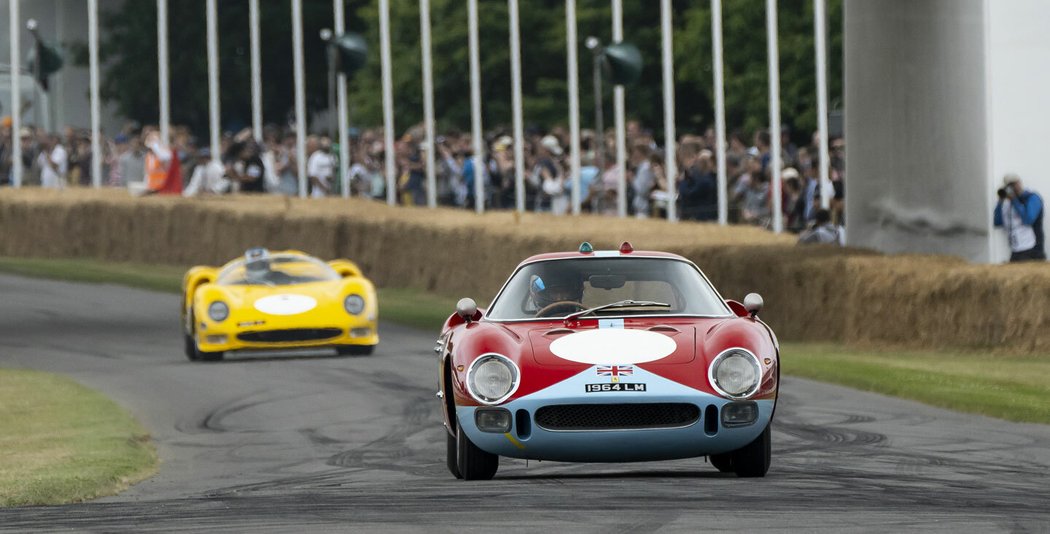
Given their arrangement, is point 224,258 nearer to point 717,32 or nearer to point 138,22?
point 717,32

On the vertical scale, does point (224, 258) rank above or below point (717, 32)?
below

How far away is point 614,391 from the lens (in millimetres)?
10391

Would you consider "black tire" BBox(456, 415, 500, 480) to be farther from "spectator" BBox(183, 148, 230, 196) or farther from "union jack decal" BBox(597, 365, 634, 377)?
"spectator" BBox(183, 148, 230, 196)

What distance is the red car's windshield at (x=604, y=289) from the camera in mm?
11492

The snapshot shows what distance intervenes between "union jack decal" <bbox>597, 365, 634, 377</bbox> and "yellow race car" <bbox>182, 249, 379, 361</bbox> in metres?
10.9

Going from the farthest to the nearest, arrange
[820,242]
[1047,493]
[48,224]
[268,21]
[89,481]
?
1. [268,21]
2. [48,224]
3. [820,242]
4. [89,481]
5. [1047,493]

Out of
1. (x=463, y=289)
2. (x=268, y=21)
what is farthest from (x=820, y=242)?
(x=268, y=21)

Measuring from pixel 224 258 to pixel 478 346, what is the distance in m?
26.1

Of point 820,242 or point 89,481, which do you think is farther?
point 820,242

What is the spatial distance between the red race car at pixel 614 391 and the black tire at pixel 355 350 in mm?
10894

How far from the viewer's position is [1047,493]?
10141mm

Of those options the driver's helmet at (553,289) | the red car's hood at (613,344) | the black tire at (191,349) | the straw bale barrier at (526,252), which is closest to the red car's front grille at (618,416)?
the red car's hood at (613,344)

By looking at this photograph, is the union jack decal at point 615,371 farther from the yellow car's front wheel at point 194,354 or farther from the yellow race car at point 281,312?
the yellow car's front wheel at point 194,354

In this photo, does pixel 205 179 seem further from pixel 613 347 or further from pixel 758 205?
pixel 613 347
